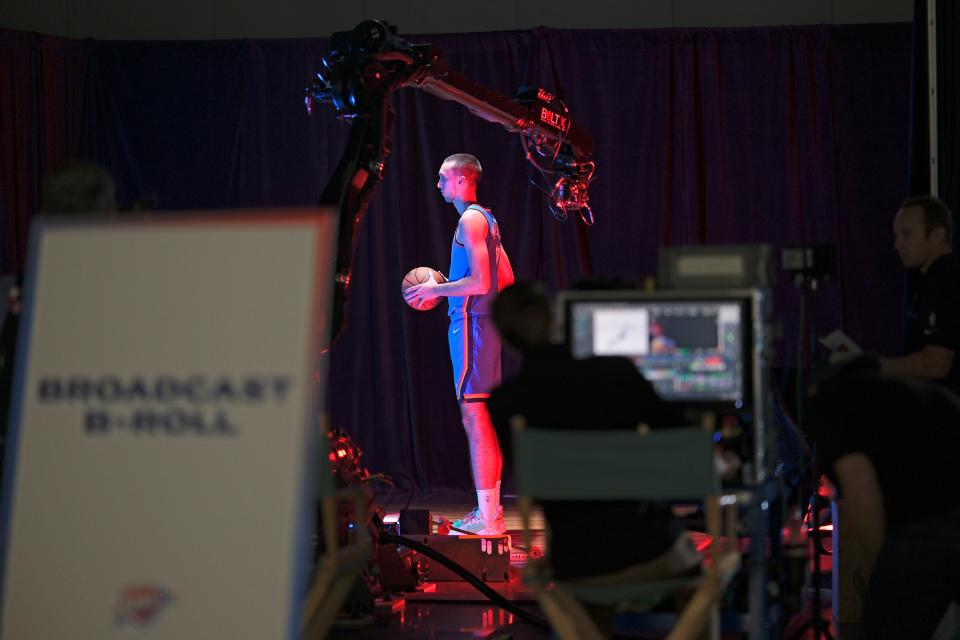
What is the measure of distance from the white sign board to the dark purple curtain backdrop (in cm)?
524

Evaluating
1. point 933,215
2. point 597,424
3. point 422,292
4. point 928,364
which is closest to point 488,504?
point 422,292

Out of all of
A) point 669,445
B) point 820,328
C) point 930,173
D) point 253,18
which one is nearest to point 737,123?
point 820,328

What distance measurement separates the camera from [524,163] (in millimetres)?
7336

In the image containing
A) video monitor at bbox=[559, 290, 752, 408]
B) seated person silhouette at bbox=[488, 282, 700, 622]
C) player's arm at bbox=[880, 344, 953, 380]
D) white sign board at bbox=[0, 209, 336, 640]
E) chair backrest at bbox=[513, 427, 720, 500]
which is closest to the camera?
white sign board at bbox=[0, 209, 336, 640]

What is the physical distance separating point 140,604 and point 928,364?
2684 millimetres

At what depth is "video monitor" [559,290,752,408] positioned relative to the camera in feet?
11.6

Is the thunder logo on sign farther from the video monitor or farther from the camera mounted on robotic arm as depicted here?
the camera mounted on robotic arm

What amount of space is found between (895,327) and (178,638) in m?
6.02

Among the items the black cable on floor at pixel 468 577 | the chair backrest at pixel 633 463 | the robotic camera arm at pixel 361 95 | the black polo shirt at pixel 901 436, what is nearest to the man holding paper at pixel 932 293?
the black polo shirt at pixel 901 436

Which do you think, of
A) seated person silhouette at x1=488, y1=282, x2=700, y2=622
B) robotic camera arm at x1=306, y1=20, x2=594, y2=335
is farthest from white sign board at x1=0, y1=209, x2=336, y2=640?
robotic camera arm at x1=306, y1=20, x2=594, y2=335

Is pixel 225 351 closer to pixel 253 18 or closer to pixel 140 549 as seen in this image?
pixel 140 549

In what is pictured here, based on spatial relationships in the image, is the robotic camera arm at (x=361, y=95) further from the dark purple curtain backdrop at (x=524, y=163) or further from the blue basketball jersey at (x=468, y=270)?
the dark purple curtain backdrop at (x=524, y=163)

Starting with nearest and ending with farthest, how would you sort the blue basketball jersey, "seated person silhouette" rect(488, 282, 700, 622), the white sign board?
the white sign board → "seated person silhouette" rect(488, 282, 700, 622) → the blue basketball jersey

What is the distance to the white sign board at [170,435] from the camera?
6.57 feet
